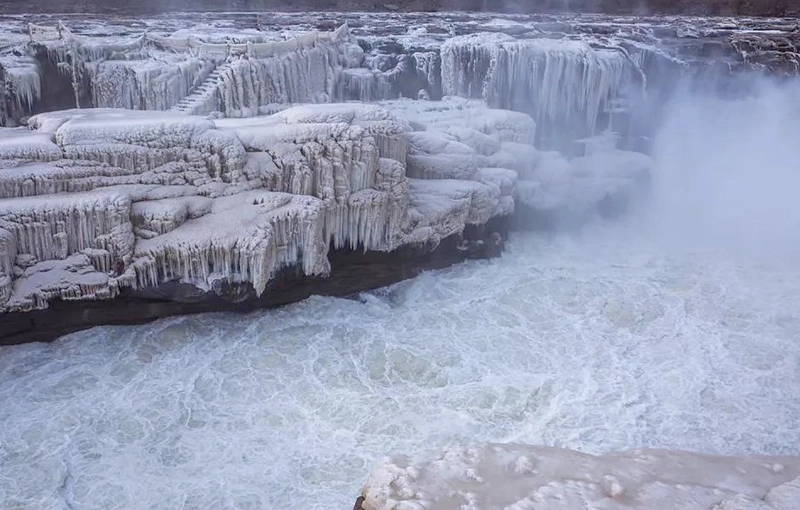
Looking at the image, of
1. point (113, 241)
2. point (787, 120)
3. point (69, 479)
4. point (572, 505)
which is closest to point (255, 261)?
point (113, 241)

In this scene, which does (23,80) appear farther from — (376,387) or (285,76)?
(376,387)

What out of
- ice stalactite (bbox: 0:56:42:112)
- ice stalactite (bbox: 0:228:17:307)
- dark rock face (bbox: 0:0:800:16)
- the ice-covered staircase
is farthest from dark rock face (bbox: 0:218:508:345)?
dark rock face (bbox: 0:0:800:16)

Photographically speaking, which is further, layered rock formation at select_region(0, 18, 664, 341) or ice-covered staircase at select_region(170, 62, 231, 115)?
ice-covered staircase at select_region(170, 62, 231, 115)

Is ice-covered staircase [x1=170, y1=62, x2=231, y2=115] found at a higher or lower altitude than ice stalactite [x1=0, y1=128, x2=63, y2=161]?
higher

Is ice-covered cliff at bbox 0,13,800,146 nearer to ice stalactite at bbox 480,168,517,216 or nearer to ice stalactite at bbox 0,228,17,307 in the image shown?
ice stalactite at bbox 480,168,517,216

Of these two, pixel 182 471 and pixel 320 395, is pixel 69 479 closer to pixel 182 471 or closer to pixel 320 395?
pixel 182 471

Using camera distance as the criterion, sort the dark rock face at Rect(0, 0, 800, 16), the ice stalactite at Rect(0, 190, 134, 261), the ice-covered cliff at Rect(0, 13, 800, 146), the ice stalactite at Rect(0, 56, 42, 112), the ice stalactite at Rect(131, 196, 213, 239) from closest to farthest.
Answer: the ice stalactite at Rect(0, 190, 134, 261) < the ice stalactite at Rect(131, 196, 213, 239) < the ice stalactite at Rect(0, 56, 42, 112) < the ice-covered cliff at Rect(0, 13, 800, 146) < the dark rock face at Rect(0, 0, 800, 16)

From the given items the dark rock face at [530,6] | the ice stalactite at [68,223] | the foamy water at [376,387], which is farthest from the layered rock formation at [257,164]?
the dark rock face at [530,6]
